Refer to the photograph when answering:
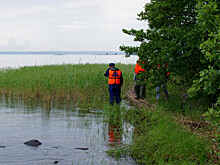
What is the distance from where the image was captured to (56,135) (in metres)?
10.8

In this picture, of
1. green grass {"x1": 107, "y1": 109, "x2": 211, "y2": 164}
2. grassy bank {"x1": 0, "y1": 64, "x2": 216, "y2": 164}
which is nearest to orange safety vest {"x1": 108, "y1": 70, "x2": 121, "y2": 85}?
grassy bank {"x1": 0, "y1": 64, "x2": 216, "y2": 164}

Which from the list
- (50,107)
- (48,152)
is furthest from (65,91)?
(48,152)

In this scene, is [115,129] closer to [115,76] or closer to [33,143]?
[33,143]

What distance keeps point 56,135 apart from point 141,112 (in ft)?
11.8

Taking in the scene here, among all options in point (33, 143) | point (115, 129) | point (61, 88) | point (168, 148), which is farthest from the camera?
point (61, 88)

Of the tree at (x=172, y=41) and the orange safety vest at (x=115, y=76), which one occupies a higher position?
the tree at (x=172, y=41)

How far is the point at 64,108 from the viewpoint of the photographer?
15.9 metres

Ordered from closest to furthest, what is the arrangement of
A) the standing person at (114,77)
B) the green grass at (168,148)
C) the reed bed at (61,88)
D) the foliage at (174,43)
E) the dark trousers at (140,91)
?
the green grass at (168,148) → the foliage at (174,43) → the standing person at (114,77) → the dark trousers at (140,91) → the reed bed at (61,88)

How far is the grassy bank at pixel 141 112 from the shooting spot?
779cm

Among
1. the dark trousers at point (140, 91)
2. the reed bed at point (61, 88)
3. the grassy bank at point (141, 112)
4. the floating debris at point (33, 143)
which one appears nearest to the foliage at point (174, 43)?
the grassy bank at point (141, 112)

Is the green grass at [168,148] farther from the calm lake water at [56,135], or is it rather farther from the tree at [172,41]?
the tree at [172,41]

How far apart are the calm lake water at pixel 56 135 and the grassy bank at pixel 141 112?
489mm

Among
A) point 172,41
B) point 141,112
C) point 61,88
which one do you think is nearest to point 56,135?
point 141,112

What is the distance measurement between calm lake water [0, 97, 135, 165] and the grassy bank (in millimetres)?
489
